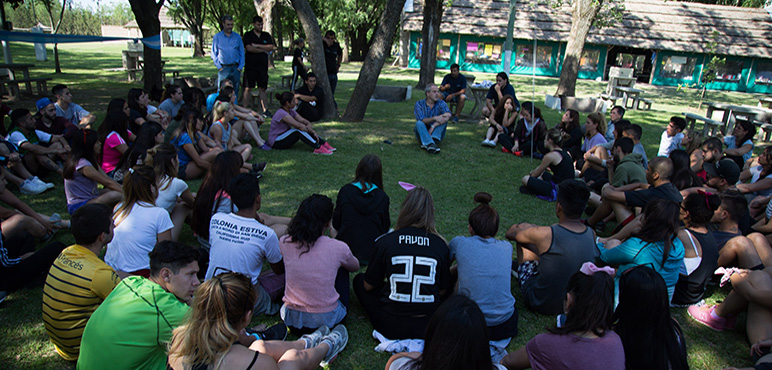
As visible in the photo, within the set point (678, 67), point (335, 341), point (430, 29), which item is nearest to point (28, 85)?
point (430, 29)

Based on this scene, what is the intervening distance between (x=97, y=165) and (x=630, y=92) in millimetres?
16194

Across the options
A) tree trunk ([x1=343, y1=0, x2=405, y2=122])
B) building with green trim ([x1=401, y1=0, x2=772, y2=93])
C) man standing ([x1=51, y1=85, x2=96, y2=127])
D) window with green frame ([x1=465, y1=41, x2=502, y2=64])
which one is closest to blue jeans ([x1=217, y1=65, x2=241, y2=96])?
tree trunk ([x1=343, y1=0, x2=405, y2=122])

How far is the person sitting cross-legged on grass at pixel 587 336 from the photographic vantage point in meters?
2.37

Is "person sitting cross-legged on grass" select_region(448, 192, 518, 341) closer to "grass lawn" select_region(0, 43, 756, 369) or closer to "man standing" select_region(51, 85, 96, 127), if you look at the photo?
"grass lawn" select_region(0, 43, 756, 369)

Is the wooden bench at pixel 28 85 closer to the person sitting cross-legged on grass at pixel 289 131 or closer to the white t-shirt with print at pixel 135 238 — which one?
the person sitting cross-legged on grass at pixel 289 131

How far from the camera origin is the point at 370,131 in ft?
33.3

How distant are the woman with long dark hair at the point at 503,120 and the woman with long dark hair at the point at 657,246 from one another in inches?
235

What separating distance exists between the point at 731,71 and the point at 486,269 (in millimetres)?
31143

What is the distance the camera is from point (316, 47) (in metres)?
10.7

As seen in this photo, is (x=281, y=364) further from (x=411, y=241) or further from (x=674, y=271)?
(x=674, y=271)

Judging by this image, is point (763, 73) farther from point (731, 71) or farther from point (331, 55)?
point (331, 55)

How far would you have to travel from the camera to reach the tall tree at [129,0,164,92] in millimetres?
12133

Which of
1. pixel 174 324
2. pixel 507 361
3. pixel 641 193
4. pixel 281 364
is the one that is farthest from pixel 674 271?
pixel 174 324

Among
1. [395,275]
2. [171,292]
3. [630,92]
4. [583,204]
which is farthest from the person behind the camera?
[630,92]
